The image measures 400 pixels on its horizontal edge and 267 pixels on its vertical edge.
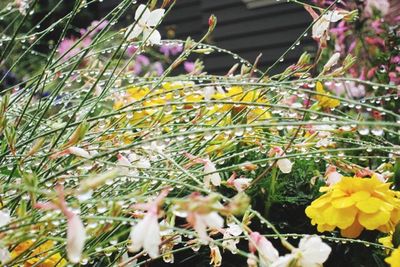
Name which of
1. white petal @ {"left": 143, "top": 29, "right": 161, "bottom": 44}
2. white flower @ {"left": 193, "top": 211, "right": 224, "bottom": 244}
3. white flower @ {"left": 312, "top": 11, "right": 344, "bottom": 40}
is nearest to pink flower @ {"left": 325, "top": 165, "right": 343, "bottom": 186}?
white flower @ {"left": 312, "top": 11, "right": 344, "bottom": 40}

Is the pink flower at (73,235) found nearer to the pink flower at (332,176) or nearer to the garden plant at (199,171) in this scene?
the garden plant at (199,171)

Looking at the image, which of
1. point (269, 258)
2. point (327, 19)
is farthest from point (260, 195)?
point (269, 258)

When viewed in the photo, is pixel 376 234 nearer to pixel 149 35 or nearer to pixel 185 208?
pixel 149 35

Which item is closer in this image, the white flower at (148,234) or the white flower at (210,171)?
the white flower at (148,234)

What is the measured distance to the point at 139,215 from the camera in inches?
33.3

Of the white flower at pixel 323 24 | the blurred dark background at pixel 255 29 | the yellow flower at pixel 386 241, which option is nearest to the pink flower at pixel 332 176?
the yellow flower at pixel 386 241

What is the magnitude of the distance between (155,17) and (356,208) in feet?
1.41

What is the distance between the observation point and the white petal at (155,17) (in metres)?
1.03

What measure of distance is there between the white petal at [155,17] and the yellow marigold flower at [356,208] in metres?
0.38

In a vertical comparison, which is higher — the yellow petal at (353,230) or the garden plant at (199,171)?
the garden plant at (199,171)

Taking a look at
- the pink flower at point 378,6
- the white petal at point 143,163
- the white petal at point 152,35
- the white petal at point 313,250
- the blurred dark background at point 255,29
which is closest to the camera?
the white petal at point 313,250

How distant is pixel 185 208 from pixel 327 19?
→ 64 centimetres

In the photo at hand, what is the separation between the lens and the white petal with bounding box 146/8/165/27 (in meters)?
1.03

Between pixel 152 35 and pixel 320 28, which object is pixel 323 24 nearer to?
pixel 320 28
